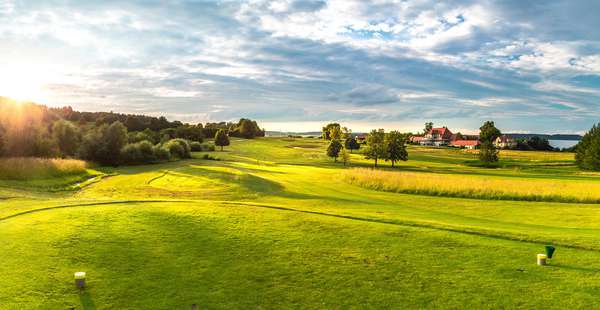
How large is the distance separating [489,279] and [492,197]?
27032 millimetres

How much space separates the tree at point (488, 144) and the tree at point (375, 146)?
2252 centimetres

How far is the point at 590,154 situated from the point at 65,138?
106 metres

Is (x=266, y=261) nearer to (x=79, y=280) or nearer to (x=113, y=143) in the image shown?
(x=79, y=280)

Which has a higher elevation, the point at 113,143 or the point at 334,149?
the point at 334,149

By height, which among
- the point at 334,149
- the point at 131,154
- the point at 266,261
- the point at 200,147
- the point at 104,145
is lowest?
the point at 266,261

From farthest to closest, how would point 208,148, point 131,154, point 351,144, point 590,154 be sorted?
1. point 351,144
2. point 208,148
3. point 590,154
4. point 131,154

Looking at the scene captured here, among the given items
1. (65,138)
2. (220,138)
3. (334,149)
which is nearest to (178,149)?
(65,138)

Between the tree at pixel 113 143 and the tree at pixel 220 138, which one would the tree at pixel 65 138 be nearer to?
the tree at pixel 113 143

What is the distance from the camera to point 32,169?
4003cm

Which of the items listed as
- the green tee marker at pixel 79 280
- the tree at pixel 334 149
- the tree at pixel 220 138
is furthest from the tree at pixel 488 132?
the green tee marker at pixel 79 280

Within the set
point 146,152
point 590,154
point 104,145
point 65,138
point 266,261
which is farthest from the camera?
point 590,154

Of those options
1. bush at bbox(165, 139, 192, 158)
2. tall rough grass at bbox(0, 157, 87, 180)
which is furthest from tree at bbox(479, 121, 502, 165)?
tall rough grass at bbox(0, 157, 87, 180)

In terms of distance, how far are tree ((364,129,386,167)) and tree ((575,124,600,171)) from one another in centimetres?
4327

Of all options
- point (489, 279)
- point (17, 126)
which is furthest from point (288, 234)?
point (17, 126)
